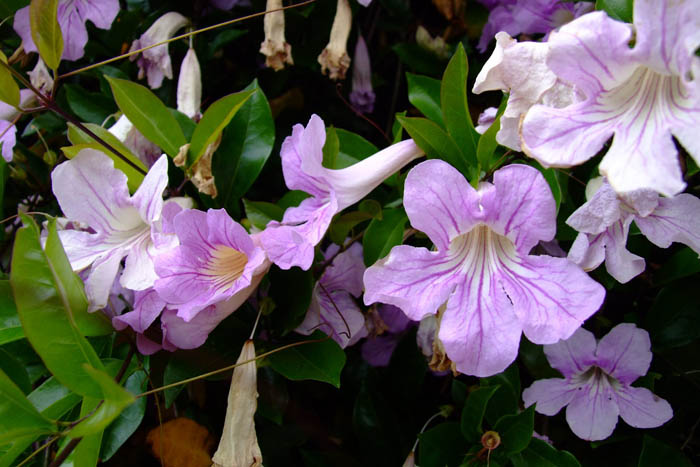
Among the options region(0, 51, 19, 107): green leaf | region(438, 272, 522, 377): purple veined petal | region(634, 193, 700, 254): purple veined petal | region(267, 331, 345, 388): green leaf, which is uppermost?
region(0, 51, 19, 107): green leaf

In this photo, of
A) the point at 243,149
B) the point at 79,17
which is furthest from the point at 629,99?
the point at 79,17

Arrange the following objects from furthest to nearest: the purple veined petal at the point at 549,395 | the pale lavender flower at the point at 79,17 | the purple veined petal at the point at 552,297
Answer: the pale lavender flower at the point at 79,17, the purple veined petal at the point at 549,395, the purple veined petal at the point at 552,297

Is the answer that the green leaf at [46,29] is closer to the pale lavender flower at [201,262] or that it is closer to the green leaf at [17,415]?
the pale lavender flower at [201,262]

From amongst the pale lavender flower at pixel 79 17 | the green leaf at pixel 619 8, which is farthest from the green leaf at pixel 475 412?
the pale lavender flower at pixel 79 17

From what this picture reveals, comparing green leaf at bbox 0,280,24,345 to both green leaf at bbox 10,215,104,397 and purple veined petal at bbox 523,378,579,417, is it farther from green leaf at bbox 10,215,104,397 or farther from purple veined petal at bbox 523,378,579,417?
purple veined petal at bbox 523,378,579,417

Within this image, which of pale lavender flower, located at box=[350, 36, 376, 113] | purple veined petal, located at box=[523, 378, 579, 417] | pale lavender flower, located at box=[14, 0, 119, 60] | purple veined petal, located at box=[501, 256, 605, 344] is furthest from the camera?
pale lavender flower, located at box=[350, 36, 376, 113]

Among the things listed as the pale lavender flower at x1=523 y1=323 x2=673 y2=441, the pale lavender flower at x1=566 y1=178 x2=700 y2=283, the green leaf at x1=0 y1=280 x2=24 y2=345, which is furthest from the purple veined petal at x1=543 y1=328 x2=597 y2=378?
the green leaf at x1=0 y1=280 x2=24 y2=345

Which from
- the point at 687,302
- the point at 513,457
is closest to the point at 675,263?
the point at 687,302

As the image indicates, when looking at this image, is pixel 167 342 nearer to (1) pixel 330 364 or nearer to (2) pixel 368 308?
(1) pixel 330 364
